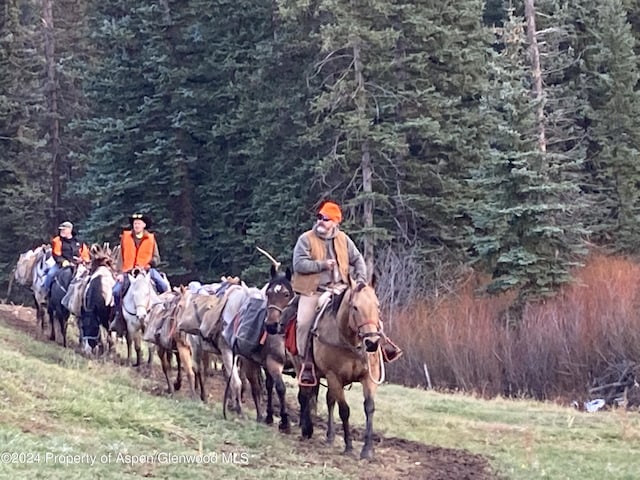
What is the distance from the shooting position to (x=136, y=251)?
64.0ft

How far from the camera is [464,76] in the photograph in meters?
34.6

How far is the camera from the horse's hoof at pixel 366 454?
38.4 ft

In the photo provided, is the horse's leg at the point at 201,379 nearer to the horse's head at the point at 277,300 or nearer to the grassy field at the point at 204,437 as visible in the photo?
the grassy field at the point at 204,437

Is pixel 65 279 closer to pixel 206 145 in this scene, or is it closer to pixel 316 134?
pixel 316 134

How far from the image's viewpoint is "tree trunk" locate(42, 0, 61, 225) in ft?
154

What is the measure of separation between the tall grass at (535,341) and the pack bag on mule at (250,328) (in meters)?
12.6

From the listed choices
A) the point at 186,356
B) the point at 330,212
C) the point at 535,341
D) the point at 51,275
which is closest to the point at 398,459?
the point at 330,212

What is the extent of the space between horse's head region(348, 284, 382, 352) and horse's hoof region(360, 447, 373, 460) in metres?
1.20

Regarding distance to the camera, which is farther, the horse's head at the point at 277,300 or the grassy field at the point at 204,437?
the horse's head at the point at 277,300

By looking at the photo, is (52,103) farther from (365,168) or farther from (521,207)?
(521,207)

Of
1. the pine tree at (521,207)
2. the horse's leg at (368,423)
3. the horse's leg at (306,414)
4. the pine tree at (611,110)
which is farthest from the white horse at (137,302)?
the pine tree at (611,110)

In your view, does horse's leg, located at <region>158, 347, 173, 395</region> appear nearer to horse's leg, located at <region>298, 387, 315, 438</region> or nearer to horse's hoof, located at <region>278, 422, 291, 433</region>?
horse's hoof, located at <region>278, 422, 291, 433</region>

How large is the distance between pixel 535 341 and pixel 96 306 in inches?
427

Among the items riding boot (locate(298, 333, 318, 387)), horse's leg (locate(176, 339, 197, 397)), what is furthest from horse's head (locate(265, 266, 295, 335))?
horse's leg (locate(176, 339, 197, 397))
